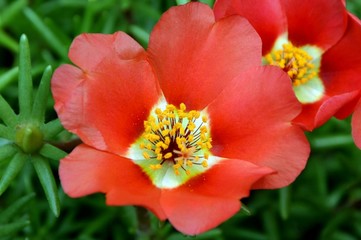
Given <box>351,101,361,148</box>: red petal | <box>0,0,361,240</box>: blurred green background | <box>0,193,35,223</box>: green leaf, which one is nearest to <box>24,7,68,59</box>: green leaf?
<box>0,0,361,240</box>: blurred green background

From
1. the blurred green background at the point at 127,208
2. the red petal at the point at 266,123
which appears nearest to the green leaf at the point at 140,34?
the blurred green background at the point at 127,208

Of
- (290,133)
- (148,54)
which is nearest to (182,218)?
(290,133)

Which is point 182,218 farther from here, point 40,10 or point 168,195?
point 40,10

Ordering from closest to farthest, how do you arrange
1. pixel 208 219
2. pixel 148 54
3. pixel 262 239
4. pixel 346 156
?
1. pixel 208 219
2. pixel 148 54
3. pixel 262 239
4. pixel 346 156

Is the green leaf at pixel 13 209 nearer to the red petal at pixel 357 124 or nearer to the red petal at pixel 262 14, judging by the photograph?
the red petal at pixel 262 14

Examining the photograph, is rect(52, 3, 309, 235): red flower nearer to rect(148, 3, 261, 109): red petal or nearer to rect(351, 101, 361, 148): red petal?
rect(148, 3, 261, 109): red petal

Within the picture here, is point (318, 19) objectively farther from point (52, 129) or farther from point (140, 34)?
point (52, 129)
